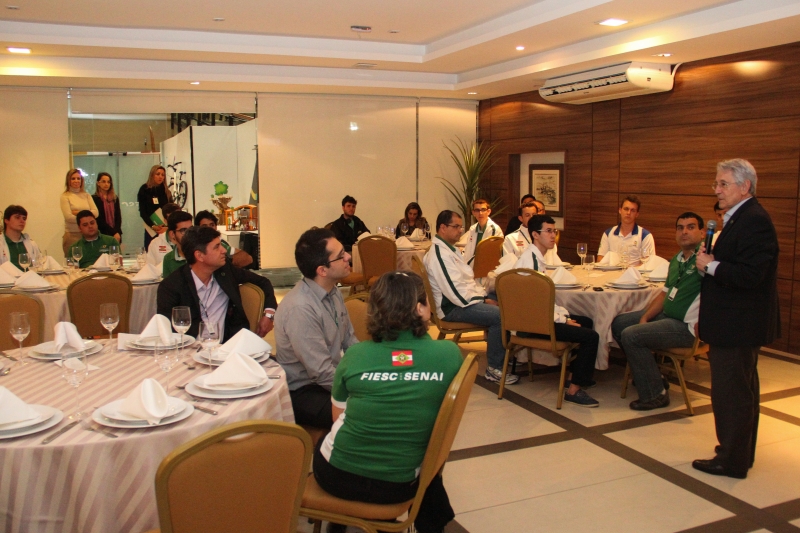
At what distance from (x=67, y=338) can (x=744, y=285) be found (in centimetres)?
337

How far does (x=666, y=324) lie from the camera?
16.0ft

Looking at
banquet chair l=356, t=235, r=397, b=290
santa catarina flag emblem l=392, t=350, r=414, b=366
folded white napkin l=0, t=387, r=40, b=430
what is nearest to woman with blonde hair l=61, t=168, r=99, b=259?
banquet chair l=356, t=235, r=397, b=290

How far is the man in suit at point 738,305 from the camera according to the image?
3646 mm

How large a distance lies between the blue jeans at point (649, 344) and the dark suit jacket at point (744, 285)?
1.01 m

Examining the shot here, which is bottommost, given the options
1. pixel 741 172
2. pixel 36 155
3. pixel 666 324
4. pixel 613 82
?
pixel 666 324

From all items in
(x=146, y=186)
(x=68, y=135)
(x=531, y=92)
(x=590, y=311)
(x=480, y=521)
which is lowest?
(x=480, y=521)

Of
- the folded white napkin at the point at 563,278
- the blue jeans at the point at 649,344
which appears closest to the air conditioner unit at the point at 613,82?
the folded white napkin at the point at 563,278

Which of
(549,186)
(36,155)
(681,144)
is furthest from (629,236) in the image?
(36,155)

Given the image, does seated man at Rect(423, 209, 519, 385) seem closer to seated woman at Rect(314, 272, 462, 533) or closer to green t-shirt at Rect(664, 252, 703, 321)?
green t-shirt at Rect(664, 252, 703, 321)

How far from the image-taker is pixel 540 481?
3.90 meters

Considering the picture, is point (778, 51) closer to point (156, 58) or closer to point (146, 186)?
point (156, 58)

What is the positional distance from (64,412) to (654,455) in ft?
10.8

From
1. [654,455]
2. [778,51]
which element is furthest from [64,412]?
[778,51]

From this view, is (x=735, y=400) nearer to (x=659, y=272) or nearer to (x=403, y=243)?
(x=659, y=272)
